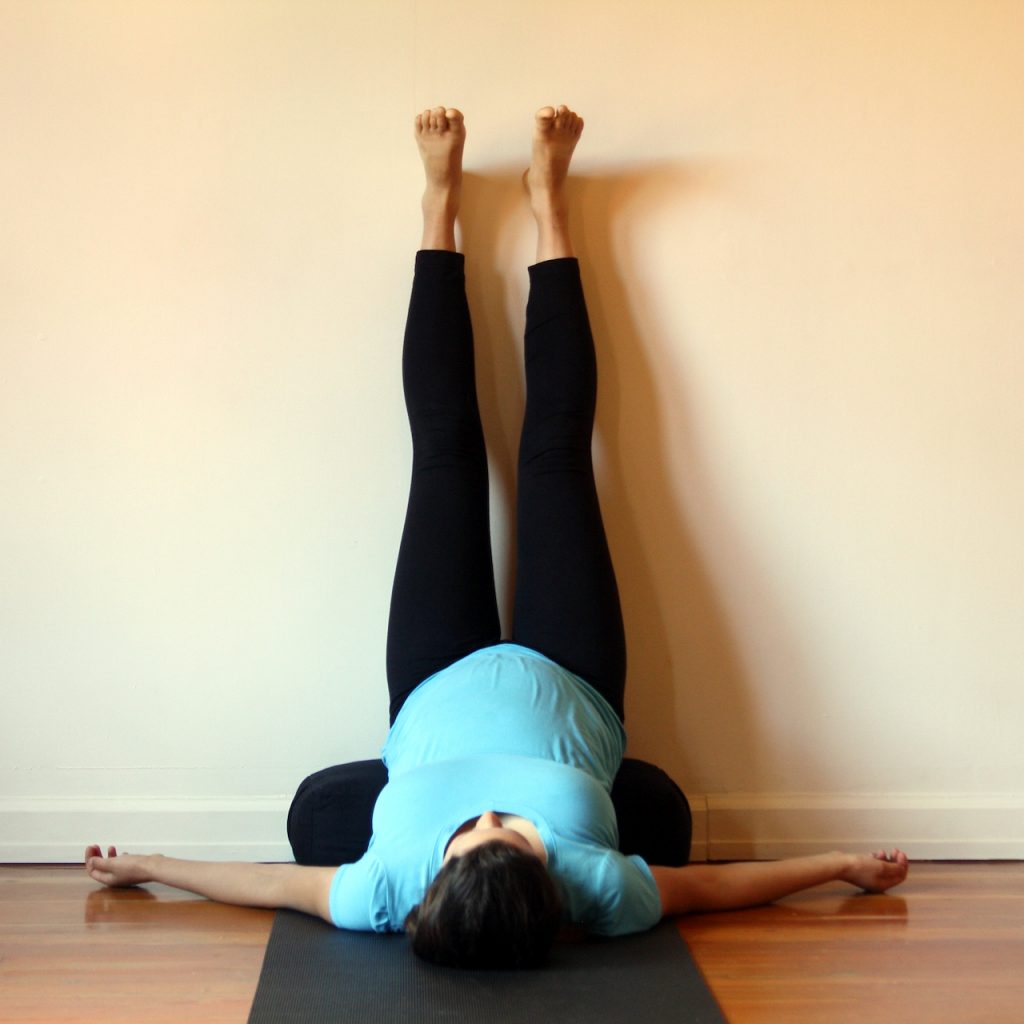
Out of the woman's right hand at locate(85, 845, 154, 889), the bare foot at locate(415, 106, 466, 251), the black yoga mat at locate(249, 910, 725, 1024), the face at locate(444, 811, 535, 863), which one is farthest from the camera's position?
the bare foot at locate(415, 106, 466, 251)

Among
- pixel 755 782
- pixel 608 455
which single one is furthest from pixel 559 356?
pixel 755 782

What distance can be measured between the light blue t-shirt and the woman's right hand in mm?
424

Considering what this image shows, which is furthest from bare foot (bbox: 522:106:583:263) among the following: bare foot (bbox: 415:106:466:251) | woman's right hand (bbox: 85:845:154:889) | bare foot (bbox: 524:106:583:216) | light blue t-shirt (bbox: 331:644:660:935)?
woman's right hand (bbox: 85:845:154:889)

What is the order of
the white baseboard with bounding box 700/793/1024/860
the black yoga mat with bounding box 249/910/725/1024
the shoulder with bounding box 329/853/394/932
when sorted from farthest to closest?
1. the white baseboard with bounding box 700/793/1024/860
2. the shoulder with bounding box 329/853/394/932
3. the black yoga mat with bounding box 249/910/725/1024

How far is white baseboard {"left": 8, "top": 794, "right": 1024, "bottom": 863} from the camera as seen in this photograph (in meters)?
2.14

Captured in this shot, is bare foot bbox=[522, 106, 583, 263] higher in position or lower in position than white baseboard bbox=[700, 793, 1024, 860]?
higher

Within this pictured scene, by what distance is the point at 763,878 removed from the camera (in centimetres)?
185

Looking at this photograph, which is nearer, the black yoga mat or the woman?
the black yoga mat

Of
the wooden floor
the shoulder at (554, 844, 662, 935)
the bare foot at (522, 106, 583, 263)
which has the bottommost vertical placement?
the wooden floor

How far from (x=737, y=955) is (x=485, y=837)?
47cm

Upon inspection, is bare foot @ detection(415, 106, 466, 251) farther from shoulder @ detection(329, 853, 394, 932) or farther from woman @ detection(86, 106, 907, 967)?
shoulder @ detection(329, 853, 394, 932)

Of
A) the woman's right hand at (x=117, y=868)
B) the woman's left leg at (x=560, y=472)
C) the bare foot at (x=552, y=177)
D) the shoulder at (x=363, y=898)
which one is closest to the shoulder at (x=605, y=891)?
the shoulder at (x=363, y=898)

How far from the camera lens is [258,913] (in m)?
1.84

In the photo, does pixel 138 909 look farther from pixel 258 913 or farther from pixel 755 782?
pixel 755 782
